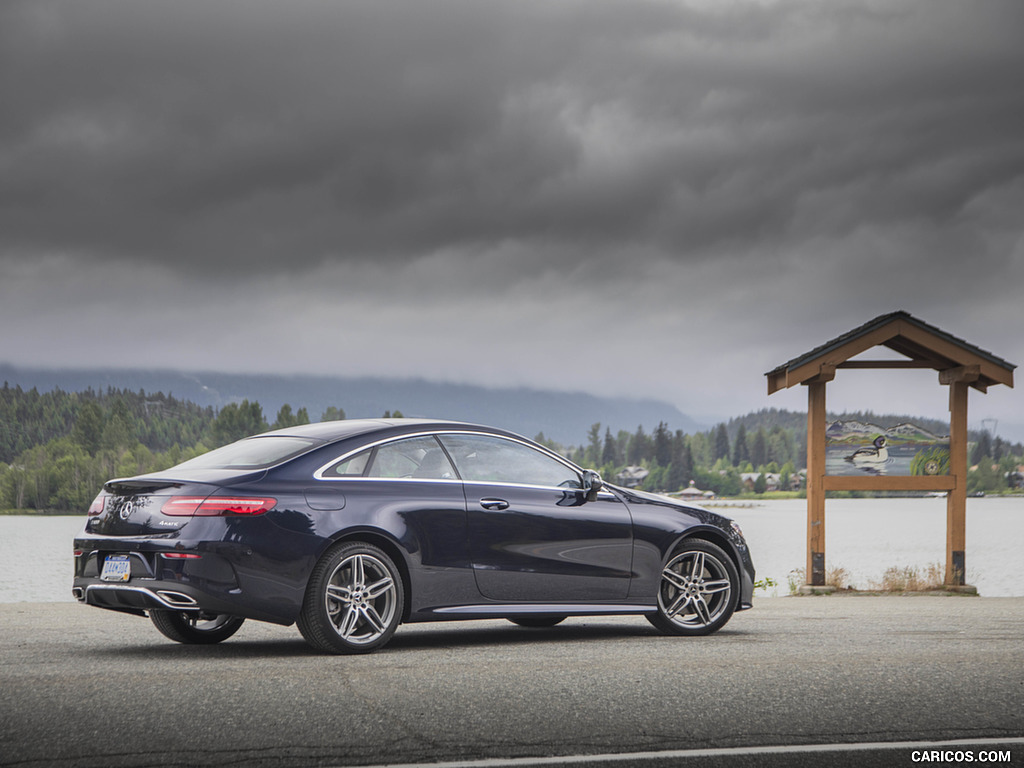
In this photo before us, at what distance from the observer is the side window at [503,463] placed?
8.41 metres

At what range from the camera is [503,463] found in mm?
8570

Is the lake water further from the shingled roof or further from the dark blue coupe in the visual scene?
the dark blue coupe

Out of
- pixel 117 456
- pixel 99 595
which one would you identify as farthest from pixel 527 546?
pixel 117 456

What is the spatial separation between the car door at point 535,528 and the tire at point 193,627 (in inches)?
73.0

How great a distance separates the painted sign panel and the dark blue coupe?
23.4 feet

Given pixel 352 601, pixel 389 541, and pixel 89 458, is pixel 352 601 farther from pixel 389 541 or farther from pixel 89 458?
pixel 89 458

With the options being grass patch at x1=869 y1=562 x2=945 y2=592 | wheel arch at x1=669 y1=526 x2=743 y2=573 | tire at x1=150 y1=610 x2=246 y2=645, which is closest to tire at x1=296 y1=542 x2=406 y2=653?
tire at x1=150 y1=610 x2=246 y2=645

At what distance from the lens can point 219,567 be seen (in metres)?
7.17

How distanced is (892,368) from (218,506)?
11.7 m

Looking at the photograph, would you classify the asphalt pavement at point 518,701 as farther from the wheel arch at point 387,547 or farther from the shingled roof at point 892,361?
the shingled roof at point 892,361

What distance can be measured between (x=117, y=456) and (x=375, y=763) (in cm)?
16697

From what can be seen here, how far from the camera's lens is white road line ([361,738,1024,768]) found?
186 inches

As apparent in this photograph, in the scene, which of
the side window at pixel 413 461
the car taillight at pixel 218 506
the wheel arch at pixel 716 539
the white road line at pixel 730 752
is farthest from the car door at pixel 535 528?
the white road line at pixel 730 752

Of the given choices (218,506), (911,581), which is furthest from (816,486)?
(218,506)
